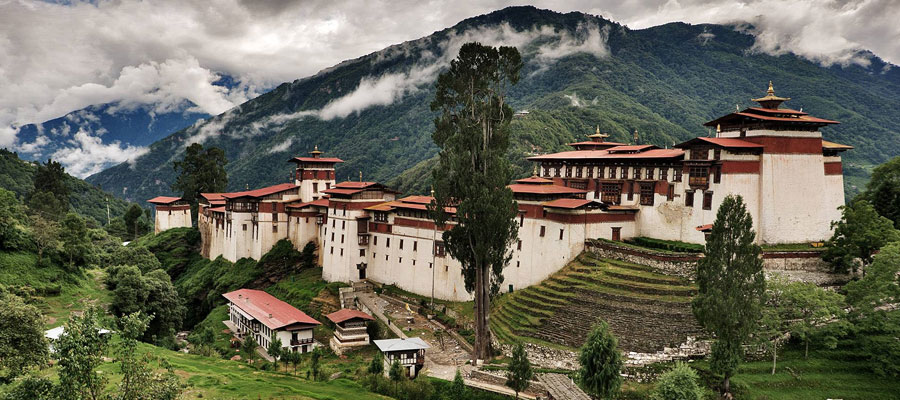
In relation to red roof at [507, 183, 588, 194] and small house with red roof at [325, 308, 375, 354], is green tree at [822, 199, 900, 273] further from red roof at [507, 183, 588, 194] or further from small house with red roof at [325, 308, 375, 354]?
small house with red roof at [325, 308, 375, 354]

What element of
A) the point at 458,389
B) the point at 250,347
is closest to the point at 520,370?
the point at 458,389

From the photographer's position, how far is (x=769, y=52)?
177 metres

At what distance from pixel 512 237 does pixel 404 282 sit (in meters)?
17.4

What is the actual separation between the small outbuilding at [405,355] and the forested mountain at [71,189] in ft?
275

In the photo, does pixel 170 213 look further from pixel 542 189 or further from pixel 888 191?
pixel 888 191

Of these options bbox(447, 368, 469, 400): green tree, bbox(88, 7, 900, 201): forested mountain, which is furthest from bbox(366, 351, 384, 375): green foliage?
bbox(88, 7, 900, 201): forested mountain

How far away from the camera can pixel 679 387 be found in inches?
942

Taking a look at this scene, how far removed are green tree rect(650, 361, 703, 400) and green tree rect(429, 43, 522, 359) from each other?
489 inches

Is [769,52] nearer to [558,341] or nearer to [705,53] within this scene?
[705,53]

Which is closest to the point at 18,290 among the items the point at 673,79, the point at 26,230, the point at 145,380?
the point at 26,230

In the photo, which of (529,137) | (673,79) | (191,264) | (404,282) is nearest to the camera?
(404,282)

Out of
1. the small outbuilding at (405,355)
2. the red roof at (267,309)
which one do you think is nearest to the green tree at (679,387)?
the small outbuilding at (405,355)

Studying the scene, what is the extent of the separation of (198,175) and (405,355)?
55.3 meters

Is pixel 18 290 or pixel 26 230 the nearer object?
pixel 18 290
